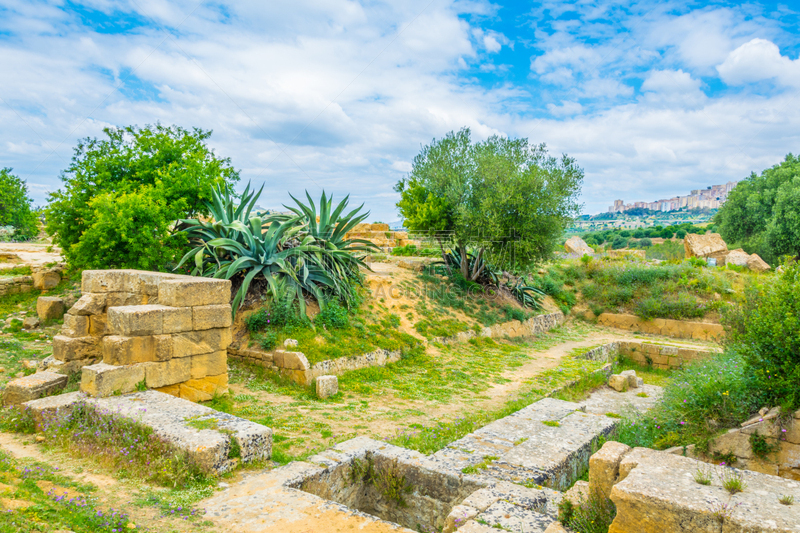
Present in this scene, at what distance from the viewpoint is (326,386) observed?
7758 millimetres

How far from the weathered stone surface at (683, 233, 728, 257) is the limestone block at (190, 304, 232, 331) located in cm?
2579

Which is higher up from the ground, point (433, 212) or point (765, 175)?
point (765, 175)

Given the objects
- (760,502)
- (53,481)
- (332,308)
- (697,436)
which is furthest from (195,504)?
(332,308)

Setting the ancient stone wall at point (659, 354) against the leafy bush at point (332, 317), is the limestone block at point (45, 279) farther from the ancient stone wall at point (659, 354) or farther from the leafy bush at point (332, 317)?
the ancient stone wall at point (659, 354)

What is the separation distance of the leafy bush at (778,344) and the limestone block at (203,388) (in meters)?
6.88

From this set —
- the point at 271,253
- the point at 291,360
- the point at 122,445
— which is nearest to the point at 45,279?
the point at 271,253

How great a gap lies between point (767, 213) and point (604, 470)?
101ft

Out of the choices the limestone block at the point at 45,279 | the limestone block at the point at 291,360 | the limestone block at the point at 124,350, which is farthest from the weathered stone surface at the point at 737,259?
the limestone block at the point at 45,279

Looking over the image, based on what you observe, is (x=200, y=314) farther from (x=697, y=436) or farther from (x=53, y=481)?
Answer: (x=697, y=436)

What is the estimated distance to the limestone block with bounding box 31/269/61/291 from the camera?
36.9 ft

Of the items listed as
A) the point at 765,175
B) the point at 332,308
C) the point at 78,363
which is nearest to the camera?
the point at 78,363

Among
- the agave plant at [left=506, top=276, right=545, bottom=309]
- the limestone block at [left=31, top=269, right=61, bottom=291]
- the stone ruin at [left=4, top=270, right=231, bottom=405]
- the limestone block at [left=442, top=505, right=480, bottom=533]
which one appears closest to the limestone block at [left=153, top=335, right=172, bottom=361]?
the stone ruin at [left=4, top=270, right=231, bottom=405]

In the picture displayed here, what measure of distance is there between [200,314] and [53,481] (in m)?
2.98

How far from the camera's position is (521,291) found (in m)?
17.0
